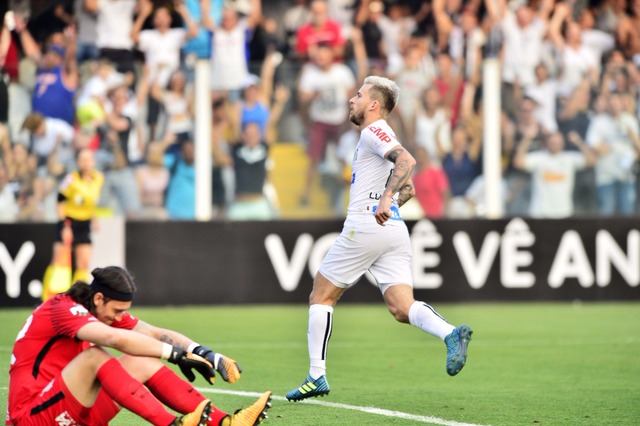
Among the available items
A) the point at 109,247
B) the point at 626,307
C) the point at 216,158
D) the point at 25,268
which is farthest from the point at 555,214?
the point at 25,268

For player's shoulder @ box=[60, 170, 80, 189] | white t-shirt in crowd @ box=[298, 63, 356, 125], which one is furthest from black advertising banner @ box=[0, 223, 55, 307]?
white t-shirt in crowd @ box=[298, 63, 356, 125]

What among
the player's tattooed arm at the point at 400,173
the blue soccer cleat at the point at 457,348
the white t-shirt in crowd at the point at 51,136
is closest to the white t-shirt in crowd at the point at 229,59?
the white t-shirt in crowd at the point at 51,136

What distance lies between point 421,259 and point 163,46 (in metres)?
4.69

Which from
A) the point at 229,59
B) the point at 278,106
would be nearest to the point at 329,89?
the point at 278,106

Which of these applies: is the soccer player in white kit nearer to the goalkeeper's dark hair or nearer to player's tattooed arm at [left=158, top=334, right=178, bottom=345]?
player's tattooed arm at [left=158, top=334, right=178, bottom=345]

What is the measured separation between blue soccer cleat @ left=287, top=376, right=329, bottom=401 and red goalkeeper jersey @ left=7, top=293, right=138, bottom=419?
2120mm

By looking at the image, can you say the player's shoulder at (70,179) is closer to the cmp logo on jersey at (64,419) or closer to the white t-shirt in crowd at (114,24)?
the white t-shirt in crowd at (114,24)

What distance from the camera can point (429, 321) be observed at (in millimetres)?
8047

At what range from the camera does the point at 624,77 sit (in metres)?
16.9

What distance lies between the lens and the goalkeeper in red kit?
618 cm

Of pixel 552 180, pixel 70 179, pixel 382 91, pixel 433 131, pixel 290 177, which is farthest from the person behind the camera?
pixel 552 180

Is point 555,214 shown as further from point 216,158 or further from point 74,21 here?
point 74,21

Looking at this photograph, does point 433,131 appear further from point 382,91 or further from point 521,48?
point 382,91

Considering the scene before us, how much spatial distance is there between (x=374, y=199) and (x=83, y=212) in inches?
298
